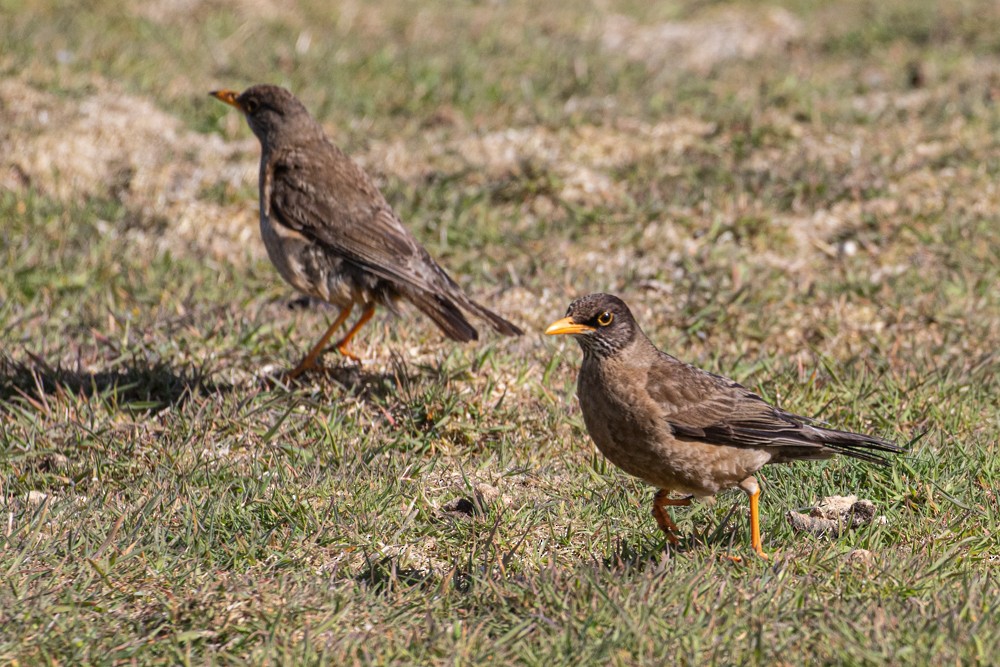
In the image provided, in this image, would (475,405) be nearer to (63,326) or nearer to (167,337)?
(167,337)

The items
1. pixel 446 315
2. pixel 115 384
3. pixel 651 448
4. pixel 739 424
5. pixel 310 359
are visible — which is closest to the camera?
pixel 651 448

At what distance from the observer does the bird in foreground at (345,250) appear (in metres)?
6.77

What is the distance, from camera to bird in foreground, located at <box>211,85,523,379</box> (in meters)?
6.77

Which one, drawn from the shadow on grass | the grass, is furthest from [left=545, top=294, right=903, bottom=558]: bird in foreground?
the shadow on grass

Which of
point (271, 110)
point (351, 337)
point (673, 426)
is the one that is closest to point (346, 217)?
point (351, 337)

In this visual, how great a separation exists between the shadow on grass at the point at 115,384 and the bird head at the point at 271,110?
168 centimetres

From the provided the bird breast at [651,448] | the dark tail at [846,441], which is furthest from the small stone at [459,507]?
the dark tail at [846,441]

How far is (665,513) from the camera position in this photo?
5.14 metres

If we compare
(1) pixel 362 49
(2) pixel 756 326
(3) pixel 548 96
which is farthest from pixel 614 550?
(1) pixel 362 49

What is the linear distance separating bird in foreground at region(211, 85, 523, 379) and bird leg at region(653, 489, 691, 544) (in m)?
1.58

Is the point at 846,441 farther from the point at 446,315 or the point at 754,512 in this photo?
the point at 446,315

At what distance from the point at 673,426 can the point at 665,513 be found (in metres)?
0.36

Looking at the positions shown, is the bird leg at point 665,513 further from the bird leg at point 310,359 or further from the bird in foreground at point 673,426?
the bird leg at point 310,359

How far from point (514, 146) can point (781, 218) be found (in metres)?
2.11
